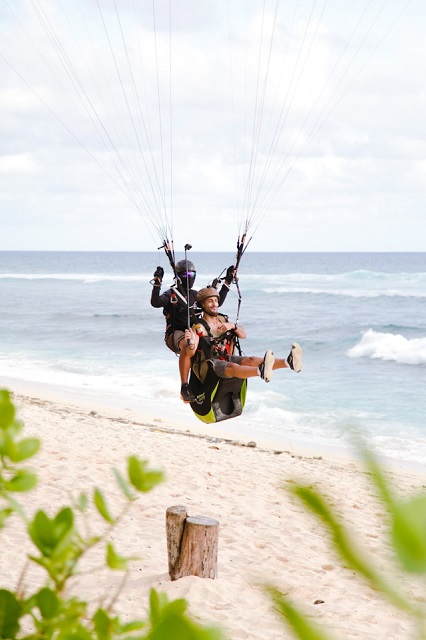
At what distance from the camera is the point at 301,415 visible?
14008 millimetres

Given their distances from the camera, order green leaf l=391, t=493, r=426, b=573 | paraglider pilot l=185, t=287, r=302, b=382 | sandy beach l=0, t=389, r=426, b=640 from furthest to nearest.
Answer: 1. paraglider pilot l=185, t=287, r=302, b=382
2. sandy beach l=0, t=389, r=426, b=640
3. green leaf l=391, t=493, r=426, b=573

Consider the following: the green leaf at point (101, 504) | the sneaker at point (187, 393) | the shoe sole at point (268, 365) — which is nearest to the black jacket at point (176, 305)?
the sneaker at point (187, 393)

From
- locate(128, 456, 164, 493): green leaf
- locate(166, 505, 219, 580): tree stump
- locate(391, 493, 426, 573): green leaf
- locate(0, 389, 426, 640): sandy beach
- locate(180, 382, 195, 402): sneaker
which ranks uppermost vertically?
locate(391, 493, 426, 573): green leaf

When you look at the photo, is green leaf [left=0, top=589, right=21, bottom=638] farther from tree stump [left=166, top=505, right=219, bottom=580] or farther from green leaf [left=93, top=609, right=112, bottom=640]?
tree stump [left=166, top=505, right=219, bottom=580]

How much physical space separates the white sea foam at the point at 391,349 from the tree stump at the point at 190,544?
1719cm

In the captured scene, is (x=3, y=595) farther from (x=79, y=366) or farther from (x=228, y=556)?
(x=79, y=366)

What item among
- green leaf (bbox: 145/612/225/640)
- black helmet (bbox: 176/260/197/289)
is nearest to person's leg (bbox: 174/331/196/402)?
black helmet (bbox: 176/260/197/289)

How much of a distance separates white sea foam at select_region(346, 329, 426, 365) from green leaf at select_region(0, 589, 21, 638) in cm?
2158

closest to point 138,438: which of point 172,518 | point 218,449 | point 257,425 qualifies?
point 218,449

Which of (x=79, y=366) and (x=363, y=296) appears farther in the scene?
(x=363, y=296)

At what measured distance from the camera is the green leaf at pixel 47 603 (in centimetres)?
65

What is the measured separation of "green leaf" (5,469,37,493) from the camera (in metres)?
0.67

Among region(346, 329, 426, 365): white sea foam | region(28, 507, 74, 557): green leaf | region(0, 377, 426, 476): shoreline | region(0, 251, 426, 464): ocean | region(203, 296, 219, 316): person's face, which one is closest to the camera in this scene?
region(28, 507, 74, 557): green leaf

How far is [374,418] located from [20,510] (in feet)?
45.8
